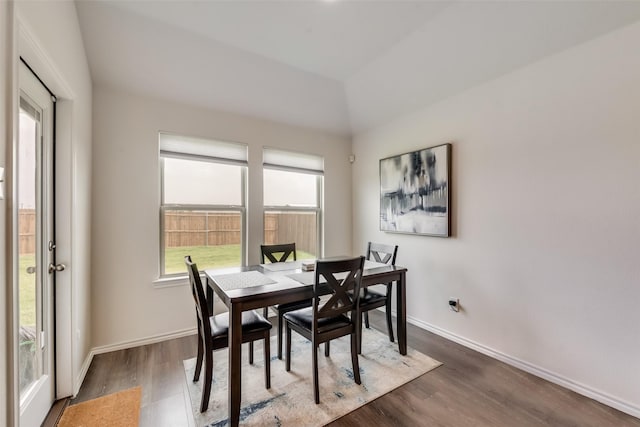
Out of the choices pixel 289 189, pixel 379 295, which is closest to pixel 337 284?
pixel 379 295

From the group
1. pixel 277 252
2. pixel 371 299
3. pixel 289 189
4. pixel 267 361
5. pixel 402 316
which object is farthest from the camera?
pixel 289 189

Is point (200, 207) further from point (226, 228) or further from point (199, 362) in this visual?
point (199, 362)

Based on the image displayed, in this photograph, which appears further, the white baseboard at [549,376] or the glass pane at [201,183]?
the glass pane at [201,183]

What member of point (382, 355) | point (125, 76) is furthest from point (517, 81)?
point (125, 76)

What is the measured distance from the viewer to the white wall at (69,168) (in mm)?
1576

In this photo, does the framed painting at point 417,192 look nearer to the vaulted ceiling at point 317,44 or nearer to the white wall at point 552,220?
the white wall at point 552,220

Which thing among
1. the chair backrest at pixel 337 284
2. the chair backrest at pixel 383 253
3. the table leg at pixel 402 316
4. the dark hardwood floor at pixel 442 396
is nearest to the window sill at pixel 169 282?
the dark hardwood floor at pixel 442 396

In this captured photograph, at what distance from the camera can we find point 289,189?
3.70 m

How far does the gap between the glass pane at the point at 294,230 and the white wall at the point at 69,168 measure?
5.87ft

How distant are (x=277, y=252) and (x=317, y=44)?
82.7 inches

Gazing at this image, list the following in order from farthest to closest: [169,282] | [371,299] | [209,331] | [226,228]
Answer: [226,228], [169,282], [371,299], [209,331]

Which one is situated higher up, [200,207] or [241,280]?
[200,207]

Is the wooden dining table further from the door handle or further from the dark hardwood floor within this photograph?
the door handle

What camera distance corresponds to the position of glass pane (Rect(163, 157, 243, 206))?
290 cm
